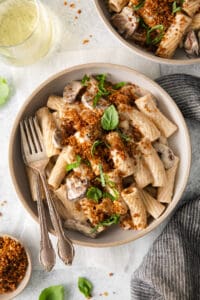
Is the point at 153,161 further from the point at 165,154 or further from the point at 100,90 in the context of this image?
the point at 100,90

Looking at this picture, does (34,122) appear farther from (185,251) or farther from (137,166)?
(185,251)

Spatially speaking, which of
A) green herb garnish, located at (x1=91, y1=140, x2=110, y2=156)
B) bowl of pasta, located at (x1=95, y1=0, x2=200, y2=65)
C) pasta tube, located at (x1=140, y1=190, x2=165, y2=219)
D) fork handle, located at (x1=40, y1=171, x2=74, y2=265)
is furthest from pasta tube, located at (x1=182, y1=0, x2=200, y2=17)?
fork handle, located at (x1=40, y1=171, x2=74, y2=265)

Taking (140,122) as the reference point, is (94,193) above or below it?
below

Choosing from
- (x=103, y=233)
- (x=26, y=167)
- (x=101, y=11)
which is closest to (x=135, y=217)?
(x=103, y=233)

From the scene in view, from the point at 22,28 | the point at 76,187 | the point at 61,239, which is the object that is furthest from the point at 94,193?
the point at 22,28

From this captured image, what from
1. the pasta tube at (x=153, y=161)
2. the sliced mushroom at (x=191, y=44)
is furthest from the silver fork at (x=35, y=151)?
the sliced mushroom at (x=191, y=44)

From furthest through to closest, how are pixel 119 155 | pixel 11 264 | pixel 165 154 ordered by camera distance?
pixel 11 264, pixel 165 154, pixel 119 155

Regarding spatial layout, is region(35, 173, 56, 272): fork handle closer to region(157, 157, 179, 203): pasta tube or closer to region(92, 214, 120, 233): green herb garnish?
region(92, 214, 120, 233): green herb garnish
